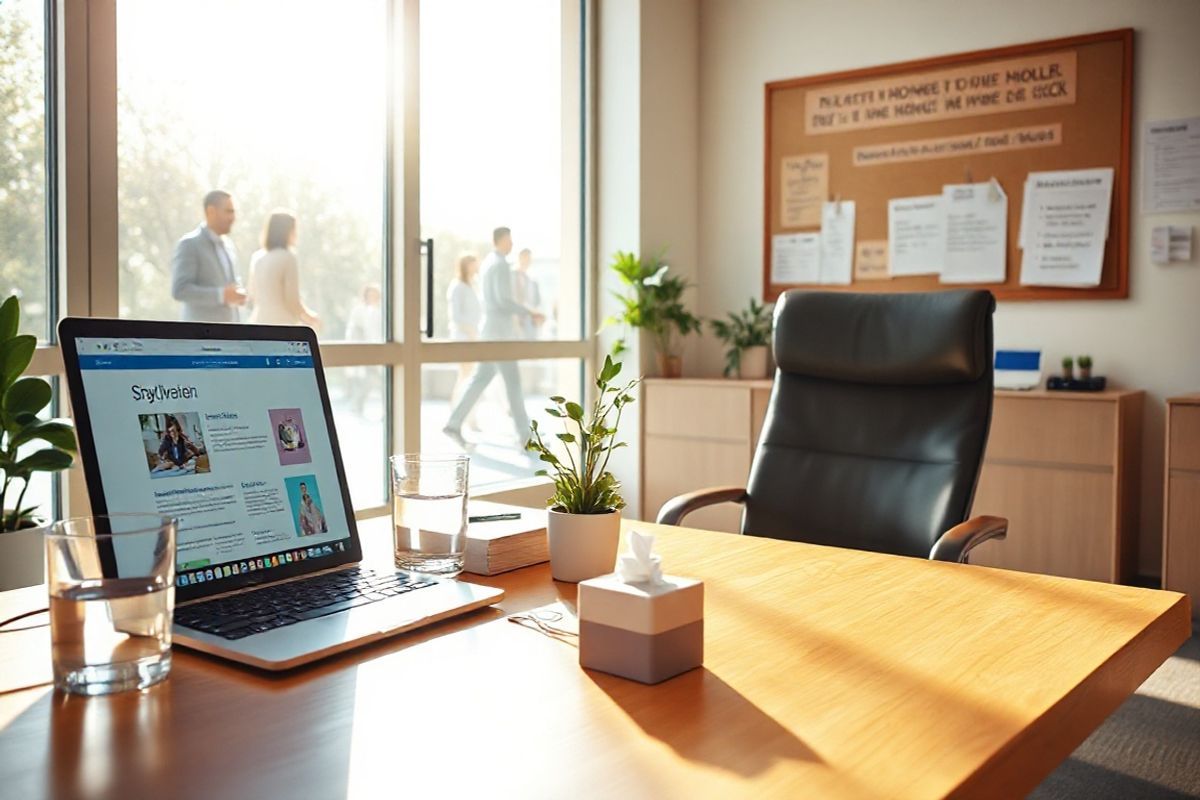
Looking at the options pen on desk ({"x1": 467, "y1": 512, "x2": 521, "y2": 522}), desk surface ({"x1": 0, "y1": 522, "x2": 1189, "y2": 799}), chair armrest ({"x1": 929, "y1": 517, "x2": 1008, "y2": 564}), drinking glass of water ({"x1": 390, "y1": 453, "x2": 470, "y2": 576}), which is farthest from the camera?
chair armrest ({"x1": 929, "y1": 517, "x2": 1008, "y2": 564})

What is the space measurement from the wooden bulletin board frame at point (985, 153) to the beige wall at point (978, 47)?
5 cm

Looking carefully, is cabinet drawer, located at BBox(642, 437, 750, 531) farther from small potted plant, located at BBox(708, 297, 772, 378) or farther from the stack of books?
the stack of books

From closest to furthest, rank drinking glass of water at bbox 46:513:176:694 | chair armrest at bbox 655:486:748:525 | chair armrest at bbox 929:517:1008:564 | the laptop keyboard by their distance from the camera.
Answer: drinking glass of water at bbox 46:513:176:694 → the laptop keyboard → chair armrest at bbox 929:517:1008:564 → chair armrest at bbox 655:486:748:525

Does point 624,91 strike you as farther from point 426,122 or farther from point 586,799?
point 586,799

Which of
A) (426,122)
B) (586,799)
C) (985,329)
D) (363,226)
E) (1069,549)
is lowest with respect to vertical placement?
(1069,549)

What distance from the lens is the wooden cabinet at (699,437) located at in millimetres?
4500

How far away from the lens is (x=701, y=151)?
5.24 meters

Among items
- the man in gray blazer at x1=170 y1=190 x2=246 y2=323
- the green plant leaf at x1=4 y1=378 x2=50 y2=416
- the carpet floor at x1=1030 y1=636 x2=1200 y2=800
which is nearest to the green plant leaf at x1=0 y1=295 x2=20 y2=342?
the green plant leaf at x1=4 y1=378 x2=50 y2=416

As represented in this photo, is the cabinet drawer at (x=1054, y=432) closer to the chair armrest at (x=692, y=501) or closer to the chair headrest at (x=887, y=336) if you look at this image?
the chair headrest at (x=887, y=336)

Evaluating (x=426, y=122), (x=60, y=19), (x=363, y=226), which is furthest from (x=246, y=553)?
(x=426, y=122)

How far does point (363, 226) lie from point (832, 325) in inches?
83.9

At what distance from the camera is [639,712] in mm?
906

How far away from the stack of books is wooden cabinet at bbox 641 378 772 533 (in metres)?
2.99

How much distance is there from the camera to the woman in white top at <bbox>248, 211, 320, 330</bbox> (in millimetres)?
3582
